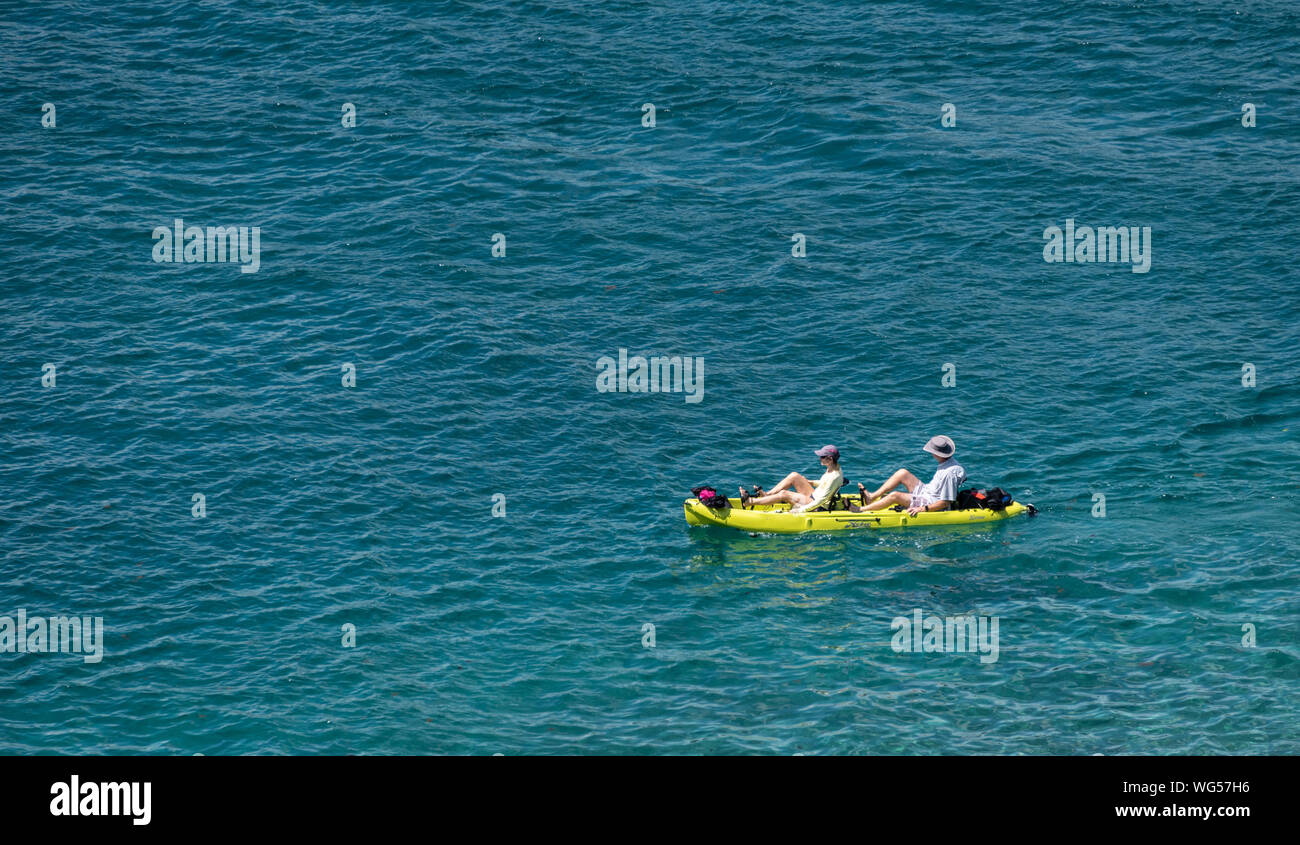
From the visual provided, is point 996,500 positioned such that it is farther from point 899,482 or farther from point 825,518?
point 825,518

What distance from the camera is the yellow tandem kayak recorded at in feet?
122

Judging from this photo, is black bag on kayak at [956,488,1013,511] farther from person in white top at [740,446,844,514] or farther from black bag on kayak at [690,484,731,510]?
black bag on kayak at [690,484,731,510]

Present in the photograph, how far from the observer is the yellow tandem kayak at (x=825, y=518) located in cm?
3719

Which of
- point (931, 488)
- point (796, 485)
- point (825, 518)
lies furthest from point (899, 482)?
point (796, 485)

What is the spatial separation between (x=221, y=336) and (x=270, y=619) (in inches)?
629

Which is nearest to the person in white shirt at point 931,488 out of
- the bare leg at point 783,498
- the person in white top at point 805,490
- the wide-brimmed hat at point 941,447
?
the wide-brimmed hat at point 941,447

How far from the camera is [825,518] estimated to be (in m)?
37.3

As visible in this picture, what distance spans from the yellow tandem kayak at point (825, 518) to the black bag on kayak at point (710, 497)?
0.14 meters

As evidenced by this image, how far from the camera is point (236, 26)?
6550cm

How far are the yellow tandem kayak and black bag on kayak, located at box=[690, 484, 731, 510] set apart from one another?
0.14 metres

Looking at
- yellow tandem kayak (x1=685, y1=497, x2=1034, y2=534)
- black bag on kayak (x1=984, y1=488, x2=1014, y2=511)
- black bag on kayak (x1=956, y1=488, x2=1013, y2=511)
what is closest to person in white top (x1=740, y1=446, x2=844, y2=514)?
yellow tandem kayak (x1=685, y1=497, x2=1034, y2=534)

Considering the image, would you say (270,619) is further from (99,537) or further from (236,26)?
(236,26)

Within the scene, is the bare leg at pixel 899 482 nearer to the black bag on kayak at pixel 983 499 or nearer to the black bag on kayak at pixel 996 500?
the black bag on kayak at pixel 983 499

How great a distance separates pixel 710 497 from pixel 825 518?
10.00 ft
